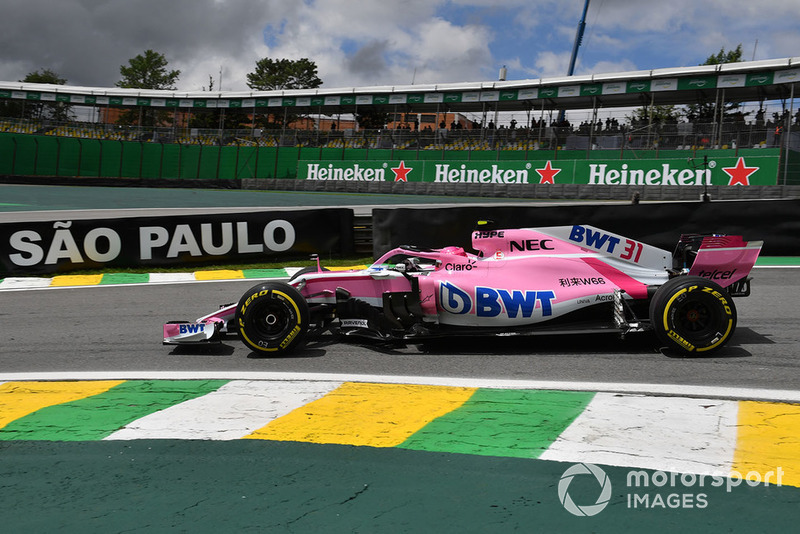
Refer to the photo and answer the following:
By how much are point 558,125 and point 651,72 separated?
16.2 feet

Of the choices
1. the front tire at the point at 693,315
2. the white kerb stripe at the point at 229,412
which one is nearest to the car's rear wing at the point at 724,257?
the front tire at the point at 693,315

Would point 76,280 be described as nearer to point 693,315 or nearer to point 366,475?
point 366,475

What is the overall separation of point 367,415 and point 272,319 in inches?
97.2

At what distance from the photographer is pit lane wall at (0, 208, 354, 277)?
13258 millimetres

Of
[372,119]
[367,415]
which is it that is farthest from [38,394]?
[372,119]

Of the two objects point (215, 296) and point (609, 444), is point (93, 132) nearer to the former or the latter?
point (215, 296)

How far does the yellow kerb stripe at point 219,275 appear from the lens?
1281 cm

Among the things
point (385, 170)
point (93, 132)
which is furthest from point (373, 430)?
point (93, 132)

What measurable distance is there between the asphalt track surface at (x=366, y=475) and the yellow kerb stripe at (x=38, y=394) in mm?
397

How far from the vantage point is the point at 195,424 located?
16.2 ft

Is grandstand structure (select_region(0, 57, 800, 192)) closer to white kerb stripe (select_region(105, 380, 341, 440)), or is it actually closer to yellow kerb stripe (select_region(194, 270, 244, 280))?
yellow kerb stripe (select_region(194, 270, 244, 280))

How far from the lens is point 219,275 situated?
1309 centimetres

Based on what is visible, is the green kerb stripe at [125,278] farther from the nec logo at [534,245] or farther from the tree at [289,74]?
the tree at [289,74]

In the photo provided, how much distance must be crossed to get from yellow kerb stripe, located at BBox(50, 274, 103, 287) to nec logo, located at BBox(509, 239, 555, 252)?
840cm
